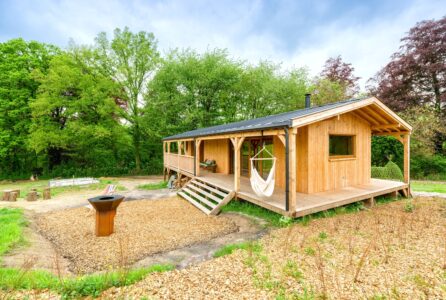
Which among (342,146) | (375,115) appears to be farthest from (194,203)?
(375,115)

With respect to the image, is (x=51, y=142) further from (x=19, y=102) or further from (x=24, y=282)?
(x=24, y=282)

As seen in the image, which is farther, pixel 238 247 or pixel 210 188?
pixel 210 188

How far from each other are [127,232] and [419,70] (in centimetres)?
2108

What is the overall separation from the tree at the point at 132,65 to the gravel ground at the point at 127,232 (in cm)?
1165

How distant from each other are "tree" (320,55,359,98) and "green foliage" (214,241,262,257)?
2226 centimetres

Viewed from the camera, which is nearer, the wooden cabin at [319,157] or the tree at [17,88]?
the wooden cabin at [319,157]

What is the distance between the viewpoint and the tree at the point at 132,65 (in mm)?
16922

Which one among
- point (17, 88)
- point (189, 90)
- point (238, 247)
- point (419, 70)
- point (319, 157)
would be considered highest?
point (419, 70)

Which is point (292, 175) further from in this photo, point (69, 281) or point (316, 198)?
point (69, 281)

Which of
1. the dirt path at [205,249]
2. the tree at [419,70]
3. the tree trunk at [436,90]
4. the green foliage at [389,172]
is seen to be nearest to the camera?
the dirt path at [205,249]

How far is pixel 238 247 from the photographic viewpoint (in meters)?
3.79

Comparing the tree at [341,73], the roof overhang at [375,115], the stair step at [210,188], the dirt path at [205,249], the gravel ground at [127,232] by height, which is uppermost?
the tree at [341,73]

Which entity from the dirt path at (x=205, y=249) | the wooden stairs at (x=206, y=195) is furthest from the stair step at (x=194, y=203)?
the dirt path at (x=205, y=249)

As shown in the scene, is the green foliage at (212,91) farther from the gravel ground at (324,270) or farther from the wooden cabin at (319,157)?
the gravel ground at (324,270)
